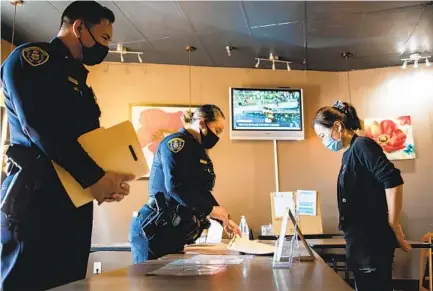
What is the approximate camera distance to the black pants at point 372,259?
5.78 feet

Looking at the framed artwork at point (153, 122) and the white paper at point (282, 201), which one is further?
the framed artwork at point (153, 122)

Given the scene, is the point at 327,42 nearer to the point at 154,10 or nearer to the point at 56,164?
the point at 154,10

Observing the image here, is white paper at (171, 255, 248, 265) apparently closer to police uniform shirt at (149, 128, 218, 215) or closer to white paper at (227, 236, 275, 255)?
white paper at (227, 236, 275, 255)

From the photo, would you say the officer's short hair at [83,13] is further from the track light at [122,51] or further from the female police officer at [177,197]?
the track light at [122,51]

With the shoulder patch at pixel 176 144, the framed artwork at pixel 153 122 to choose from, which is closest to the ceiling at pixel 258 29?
the framed artwork at pixel 153 122

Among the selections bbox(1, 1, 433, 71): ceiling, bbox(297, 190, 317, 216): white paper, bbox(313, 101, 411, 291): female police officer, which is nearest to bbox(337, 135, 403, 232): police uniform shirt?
bbox(313, 101, 411, 291): female police officer

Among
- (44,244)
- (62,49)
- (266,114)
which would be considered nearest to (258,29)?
(266,114)

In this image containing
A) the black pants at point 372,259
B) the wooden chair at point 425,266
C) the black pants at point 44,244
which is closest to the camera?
the black pants at point 44,244

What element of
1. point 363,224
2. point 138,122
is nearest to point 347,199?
point 363,224

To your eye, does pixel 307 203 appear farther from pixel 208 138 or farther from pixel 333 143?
pixel 208 138

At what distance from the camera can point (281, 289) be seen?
0.85 meters

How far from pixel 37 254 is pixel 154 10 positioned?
269 cm

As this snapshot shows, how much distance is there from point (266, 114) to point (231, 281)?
367 centimetres

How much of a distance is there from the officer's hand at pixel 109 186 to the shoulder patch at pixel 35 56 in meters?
0.37
